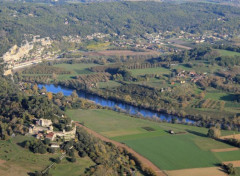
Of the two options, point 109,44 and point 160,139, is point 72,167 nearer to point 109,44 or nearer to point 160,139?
point 160,139

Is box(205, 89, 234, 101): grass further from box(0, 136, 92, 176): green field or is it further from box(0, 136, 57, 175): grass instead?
box(0, 136, 57, 175): grass

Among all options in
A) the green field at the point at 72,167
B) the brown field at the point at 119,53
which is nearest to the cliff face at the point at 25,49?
the brown field at the point at 119,53

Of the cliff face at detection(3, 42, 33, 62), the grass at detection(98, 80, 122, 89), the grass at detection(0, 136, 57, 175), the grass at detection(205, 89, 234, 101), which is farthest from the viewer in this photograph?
the cliff face at detection(3, 42, 33, 62)

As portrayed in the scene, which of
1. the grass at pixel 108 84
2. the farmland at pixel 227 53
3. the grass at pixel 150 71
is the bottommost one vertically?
the grass at pixel 108 84

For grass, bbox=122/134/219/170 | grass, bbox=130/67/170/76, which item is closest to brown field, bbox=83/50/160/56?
grass, bbox=130/67/170/76

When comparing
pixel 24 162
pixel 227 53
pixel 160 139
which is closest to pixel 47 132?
pixel 24 162

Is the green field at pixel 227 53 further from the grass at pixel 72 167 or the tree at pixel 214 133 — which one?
the grass at pixel 72 167
